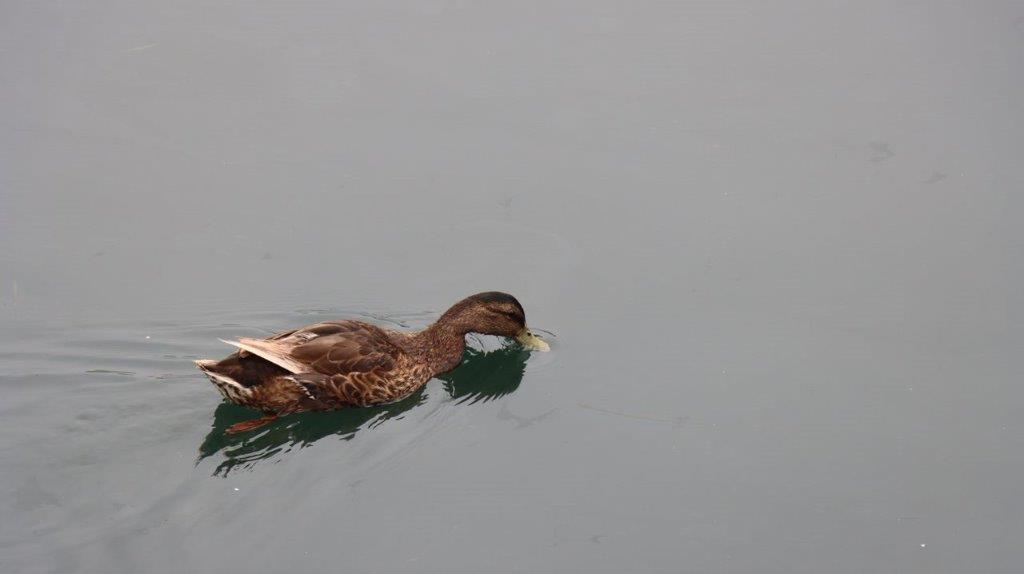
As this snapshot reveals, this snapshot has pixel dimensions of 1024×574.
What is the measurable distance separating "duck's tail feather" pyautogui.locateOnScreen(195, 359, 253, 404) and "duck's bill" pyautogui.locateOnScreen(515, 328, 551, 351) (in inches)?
71.7

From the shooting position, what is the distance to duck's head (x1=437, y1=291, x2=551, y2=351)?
785 centimetres

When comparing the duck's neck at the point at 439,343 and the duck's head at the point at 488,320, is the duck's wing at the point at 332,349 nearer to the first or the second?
the duck's neck at the point at 439,343

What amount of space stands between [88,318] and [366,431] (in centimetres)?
211

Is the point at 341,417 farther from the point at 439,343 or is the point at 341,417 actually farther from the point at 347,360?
the point at 439,343

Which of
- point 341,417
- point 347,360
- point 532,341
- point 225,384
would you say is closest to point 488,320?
point 532,341

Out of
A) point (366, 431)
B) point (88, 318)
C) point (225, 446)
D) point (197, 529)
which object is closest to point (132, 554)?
point (197, 529)

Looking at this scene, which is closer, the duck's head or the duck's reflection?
the duck's reflection

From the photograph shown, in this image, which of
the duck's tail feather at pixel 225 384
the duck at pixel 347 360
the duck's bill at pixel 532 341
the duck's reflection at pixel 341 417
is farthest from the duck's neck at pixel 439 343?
the duck's tail feather at pixel 225 384

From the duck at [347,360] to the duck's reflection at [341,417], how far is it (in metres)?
0.06

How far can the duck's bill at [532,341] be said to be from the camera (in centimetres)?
790

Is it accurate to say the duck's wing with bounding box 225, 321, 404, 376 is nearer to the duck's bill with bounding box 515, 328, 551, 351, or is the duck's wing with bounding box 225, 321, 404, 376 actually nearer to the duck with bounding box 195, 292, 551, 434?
the duck with bounding box 195, 292, 551, 434

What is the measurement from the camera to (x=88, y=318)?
7895 millimetres

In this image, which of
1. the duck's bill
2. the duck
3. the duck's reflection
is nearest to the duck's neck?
the duck

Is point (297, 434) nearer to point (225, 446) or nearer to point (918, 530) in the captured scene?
point (225, 446)
